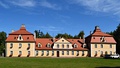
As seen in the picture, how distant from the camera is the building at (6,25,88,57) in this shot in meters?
79.1

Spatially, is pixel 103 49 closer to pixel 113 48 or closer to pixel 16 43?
A: pixel 113 48

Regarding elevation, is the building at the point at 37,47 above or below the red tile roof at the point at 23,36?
below

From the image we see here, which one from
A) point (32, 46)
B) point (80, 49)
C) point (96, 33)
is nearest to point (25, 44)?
point (32, 46)

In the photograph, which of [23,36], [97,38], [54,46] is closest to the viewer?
[23,36]

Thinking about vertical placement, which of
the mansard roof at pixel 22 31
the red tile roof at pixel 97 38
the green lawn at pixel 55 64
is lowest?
the green lawn at pixel 55 64

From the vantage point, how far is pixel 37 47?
81125mm

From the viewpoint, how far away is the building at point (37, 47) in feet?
259

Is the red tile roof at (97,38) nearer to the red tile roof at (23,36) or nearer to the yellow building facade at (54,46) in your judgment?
the yellow building facade at (54,46)

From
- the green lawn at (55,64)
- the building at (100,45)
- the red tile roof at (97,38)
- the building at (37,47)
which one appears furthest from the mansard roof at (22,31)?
the green lawn at (55,64)

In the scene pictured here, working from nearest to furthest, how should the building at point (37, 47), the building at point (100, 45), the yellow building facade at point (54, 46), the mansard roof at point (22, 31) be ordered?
the building at point (37, 47) < the yellow building facade at point (54, 46) < the mansard roof at point (22, 31) < the building at point (100, 45)

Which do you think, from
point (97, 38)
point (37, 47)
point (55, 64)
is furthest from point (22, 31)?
point (55, 64)

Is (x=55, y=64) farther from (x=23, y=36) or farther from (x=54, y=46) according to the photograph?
(x=54, y=46)

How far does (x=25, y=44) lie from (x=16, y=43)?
109 inches

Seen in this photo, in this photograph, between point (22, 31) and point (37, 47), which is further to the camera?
point (22, 31)
